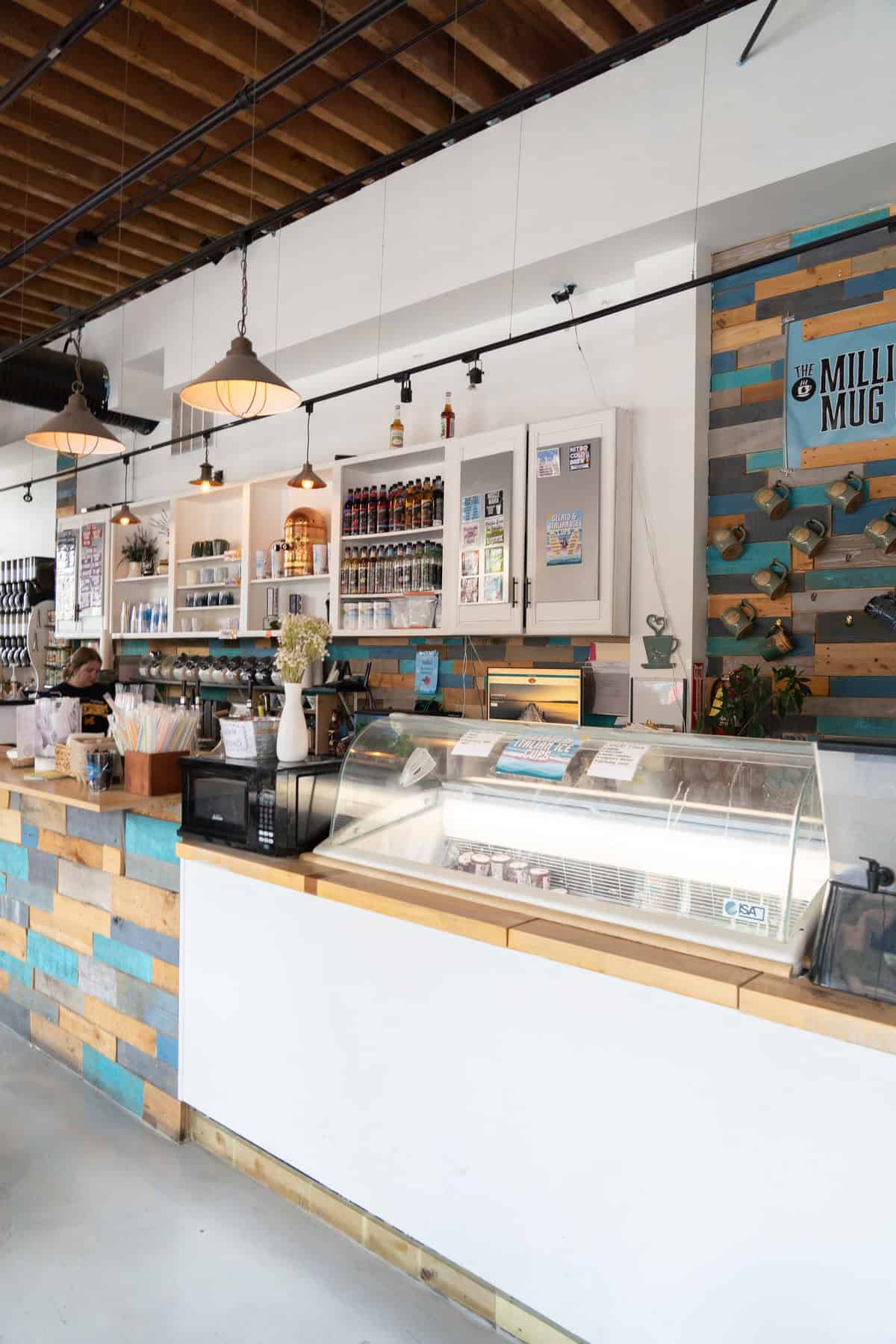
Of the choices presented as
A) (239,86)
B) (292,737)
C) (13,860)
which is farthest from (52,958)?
(239,86)

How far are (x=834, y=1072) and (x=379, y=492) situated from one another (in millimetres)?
4369

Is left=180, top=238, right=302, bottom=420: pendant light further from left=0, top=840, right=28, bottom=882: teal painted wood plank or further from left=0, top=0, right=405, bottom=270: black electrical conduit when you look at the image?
left=0, top=840, right=28, bottom=882: teal painted wood plank

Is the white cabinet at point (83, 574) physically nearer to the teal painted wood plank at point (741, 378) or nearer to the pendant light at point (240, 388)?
Answer: the pendant light at point (240, 388)

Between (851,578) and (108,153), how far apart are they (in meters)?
4.71

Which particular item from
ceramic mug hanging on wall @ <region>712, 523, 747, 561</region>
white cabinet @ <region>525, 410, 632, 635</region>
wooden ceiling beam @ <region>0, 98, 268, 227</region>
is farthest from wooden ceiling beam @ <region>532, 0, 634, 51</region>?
wooden ceiling beam @ <region>0, 98, 268, 227</region>

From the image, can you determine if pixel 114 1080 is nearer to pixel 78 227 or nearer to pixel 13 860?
pixel 13 860

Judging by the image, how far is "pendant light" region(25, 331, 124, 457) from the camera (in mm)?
4391

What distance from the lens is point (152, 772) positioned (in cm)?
351

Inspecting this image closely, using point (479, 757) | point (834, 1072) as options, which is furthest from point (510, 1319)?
point (479, 757)

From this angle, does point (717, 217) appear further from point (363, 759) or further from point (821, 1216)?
point (821, 1216)

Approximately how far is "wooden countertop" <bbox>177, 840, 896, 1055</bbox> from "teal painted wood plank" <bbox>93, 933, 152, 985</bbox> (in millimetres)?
867

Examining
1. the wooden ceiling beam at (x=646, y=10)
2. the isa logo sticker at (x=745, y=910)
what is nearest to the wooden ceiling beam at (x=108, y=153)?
the wooden ceiling beam at (x=646, y=10)

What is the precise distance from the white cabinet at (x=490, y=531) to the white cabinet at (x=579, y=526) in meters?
0.07

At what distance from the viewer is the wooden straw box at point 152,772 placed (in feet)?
11.5
